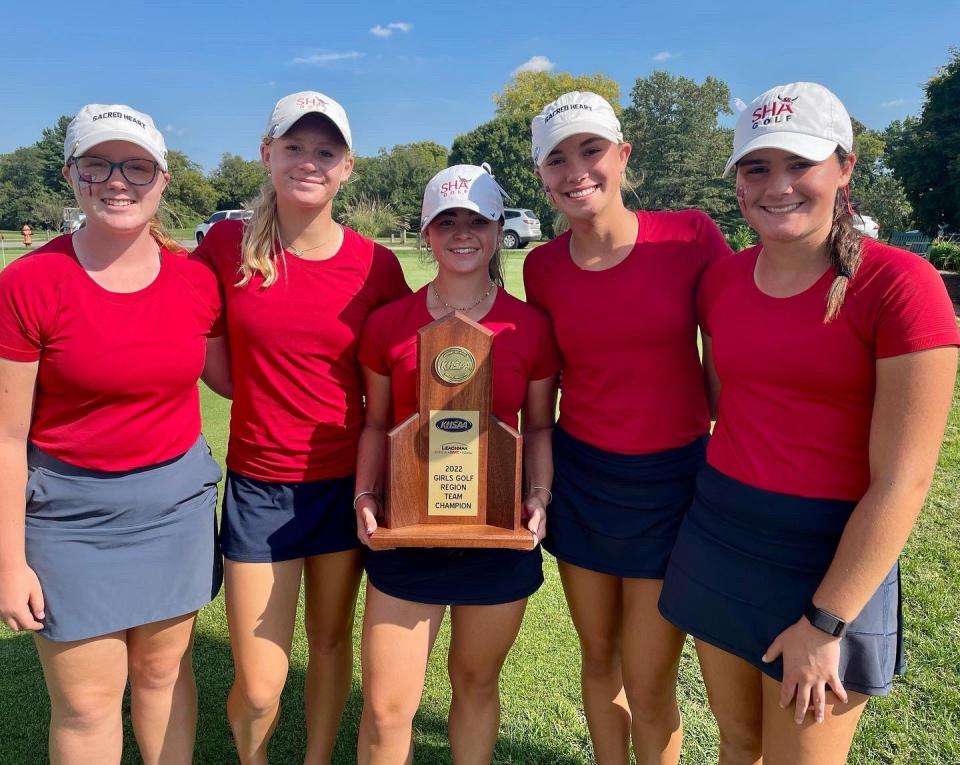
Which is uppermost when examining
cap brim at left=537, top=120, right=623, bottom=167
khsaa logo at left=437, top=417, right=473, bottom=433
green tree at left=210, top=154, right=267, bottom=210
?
green tree at left=210, top=154, right=267, bottom=210

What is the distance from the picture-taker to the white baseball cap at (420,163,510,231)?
98.1 inches

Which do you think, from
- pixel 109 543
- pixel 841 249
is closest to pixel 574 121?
pixel 841 249

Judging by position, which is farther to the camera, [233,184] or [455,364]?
[233,184]

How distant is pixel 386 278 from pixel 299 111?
661mm

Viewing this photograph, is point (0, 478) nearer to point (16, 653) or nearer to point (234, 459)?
point (234, 459)

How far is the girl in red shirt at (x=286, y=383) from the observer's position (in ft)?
8.51

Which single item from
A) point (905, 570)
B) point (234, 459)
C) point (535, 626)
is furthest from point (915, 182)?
point (234, 459)

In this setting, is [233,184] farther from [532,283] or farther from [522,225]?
[532,283]

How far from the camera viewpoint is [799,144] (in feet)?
6.28

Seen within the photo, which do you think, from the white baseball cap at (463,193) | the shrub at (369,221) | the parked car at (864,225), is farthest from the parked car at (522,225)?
the parked car at (864,225)

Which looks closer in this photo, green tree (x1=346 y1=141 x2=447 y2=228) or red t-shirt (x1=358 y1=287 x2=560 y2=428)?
red t-shirt (x1=358 y1=287 x2=560 y2=428)

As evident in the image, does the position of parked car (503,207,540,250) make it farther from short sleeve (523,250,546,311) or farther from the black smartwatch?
the black smartwatch

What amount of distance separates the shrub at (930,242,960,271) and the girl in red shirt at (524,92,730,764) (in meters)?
25.3

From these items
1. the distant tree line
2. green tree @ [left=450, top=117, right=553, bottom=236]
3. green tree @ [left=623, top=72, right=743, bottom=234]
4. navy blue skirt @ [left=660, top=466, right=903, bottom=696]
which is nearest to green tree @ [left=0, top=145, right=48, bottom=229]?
the distant tree line
